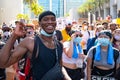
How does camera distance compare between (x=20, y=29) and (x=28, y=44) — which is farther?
(x=28, y=44)

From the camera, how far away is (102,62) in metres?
7.29

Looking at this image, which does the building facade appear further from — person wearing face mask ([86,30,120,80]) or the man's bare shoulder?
the man's bare shoulder

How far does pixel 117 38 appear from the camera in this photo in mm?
9141

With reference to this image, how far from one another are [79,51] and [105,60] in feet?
5.74

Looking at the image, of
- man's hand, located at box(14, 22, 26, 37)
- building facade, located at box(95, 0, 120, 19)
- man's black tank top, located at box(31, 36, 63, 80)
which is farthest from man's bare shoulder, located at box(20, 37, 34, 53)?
building facade, located at box(95, 0, 120, 19)

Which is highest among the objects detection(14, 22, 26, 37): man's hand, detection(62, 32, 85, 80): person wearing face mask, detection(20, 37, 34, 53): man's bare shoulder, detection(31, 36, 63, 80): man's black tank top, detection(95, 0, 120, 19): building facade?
detection(14, 22, 26, 37): man's hand

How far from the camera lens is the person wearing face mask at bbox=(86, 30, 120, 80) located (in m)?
7.25

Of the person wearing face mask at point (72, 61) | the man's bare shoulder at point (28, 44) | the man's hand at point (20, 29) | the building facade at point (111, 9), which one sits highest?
the man's hand at point (20, 29)

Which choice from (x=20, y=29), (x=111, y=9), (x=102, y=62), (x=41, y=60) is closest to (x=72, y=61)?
(x=102, y=62)

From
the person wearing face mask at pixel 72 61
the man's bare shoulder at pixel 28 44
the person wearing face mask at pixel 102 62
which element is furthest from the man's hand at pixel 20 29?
the person wearing face mask at pixel 72 61

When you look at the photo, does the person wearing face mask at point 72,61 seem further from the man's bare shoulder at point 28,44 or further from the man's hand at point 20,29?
the man's hand at point 20,29

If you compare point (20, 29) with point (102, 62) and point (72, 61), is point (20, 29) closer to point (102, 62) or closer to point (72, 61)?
point (102, 62)

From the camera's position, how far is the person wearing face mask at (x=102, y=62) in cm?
725

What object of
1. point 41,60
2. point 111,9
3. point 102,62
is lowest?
point 111,9
